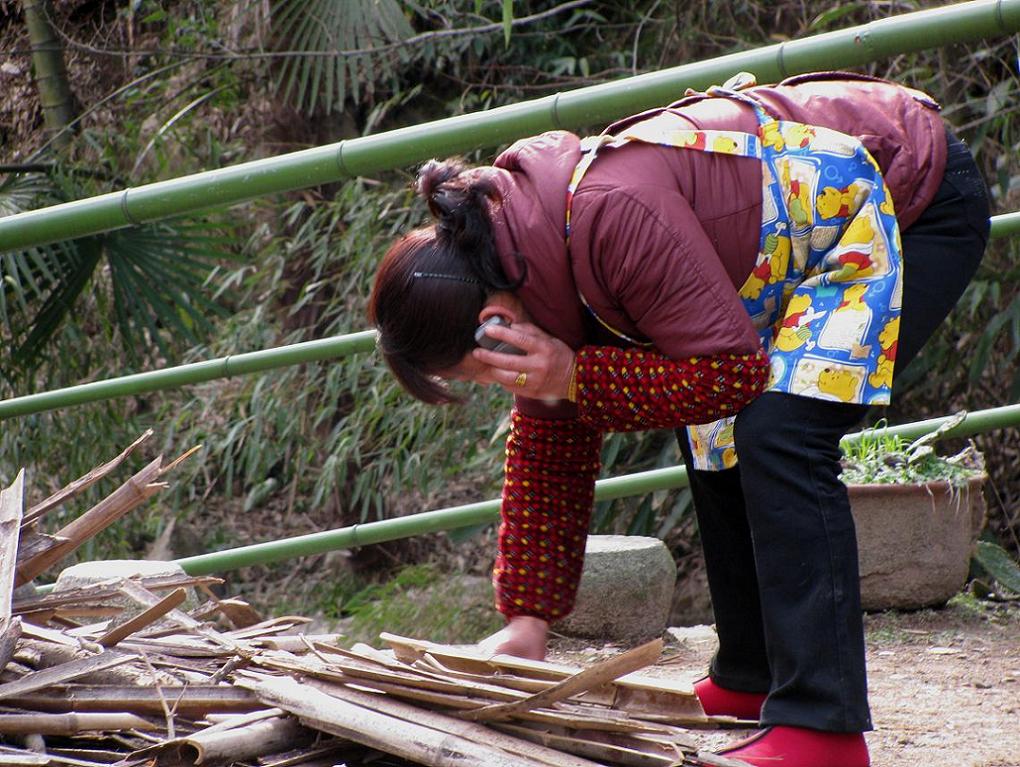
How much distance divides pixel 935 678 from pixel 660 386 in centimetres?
112

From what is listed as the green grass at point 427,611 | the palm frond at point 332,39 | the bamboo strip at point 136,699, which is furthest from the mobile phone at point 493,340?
the palm frond at point 332,39

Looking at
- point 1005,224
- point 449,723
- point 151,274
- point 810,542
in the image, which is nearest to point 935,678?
point 1005,224

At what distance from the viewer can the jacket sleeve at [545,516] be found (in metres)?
1.64

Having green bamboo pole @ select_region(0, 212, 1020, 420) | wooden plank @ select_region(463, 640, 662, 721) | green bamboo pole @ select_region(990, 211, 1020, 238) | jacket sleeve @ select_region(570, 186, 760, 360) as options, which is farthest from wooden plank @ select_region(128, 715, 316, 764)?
green bamboo pole @ select_region(990, 211, 1020, 238)

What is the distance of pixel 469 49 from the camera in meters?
5.05

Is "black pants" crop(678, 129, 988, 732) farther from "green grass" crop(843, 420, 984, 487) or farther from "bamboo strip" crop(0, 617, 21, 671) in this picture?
"green grass" crop(843, 420, 984, 487)

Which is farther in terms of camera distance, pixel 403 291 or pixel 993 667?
pixel 993 667

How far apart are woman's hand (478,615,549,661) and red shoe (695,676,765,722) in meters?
0.27

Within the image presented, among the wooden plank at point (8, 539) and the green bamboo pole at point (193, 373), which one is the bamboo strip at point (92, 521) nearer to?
the wooden plank at point (8, 539)

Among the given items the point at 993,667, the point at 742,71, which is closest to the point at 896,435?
the point at 993,667

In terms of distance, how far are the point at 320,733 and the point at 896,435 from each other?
5.51 feet

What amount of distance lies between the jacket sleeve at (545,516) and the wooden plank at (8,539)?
0.61 m

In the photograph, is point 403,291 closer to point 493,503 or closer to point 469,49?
point 493,503

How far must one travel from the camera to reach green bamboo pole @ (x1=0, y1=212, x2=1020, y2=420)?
2.47 m
